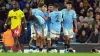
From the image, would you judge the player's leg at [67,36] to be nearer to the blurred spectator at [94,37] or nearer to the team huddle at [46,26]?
the team huddle at [46,26]

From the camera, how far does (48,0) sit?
19922 millimetres

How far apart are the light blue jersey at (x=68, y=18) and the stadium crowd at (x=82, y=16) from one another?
2.31 feet

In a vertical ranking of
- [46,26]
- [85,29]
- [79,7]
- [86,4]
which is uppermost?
[86,4]

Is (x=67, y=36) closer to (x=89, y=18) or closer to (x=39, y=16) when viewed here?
(x=39, y=16)

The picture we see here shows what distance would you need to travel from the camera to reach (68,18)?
16.8m

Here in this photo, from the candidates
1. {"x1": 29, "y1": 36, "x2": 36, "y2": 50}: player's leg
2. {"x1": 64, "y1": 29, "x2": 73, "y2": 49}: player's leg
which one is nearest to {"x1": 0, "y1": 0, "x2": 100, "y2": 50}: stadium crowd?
{"x1": 64, "y1": 29, "x2": 73, "y2": 49}: player's leg

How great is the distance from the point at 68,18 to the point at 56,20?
491mm

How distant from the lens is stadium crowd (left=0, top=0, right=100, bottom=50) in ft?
57.5

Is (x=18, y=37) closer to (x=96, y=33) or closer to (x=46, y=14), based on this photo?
(x=46, y=14)

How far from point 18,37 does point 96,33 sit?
10.6 feet

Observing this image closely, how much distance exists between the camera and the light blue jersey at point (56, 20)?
1689cm

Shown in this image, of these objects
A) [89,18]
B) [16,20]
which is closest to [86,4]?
[89,18]

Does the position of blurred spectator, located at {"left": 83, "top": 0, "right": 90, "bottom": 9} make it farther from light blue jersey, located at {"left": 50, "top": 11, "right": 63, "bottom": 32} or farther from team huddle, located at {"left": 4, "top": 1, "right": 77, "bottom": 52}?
light blue jersey, located at {"left": 50, "top": 11, "right": 63, "bottom": 32}

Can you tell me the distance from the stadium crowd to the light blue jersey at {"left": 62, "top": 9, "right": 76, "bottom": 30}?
2.31 ft
